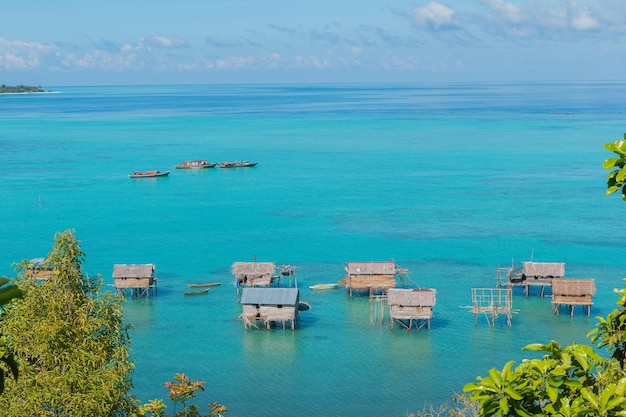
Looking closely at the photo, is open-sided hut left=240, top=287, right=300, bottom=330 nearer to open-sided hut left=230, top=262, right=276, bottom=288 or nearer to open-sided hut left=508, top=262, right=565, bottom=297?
open-sided hut left=230, top=262, right=276, bottom=288

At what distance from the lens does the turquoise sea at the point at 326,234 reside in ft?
77.2

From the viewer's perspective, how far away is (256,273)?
30.4 meters

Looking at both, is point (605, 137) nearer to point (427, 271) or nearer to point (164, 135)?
point (164, 135)

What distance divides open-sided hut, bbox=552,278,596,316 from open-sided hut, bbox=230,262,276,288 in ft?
34.4

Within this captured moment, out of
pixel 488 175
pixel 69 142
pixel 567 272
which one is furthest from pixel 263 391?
pixel 69 142

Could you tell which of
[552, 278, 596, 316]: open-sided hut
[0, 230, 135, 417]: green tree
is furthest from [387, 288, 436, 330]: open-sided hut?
[0, 230, 135, 417]: green tree

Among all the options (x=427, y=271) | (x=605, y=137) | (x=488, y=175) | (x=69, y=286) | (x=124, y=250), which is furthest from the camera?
(x=605, y=137)

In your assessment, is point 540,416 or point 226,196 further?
point 226,196

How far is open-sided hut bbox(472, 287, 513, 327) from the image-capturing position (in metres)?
27.0

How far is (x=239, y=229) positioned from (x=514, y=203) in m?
17.3

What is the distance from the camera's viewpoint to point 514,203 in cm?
4800

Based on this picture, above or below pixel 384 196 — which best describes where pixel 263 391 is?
below

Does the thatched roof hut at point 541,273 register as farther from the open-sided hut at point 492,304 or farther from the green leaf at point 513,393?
the green leaf at point 513,393

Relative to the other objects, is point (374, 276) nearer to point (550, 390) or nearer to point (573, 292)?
point (573, 292)
